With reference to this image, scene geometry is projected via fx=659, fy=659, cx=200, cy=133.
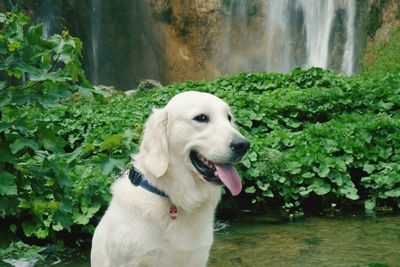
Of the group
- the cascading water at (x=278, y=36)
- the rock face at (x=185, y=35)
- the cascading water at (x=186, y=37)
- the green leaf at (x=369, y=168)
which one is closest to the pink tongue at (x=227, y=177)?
the green leaf at (x=369, y=168)

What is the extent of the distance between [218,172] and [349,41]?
1820cm

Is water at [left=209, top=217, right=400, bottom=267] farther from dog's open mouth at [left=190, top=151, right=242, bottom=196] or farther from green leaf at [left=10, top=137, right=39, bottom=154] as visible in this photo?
green leaf at [left=10, top=137, right=39, bottom=154]

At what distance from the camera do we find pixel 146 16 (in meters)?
24.1

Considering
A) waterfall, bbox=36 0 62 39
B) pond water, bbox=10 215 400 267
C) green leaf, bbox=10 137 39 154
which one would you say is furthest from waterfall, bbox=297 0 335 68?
green leaf, bbox=10 137 39 154

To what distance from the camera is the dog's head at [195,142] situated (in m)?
3.17

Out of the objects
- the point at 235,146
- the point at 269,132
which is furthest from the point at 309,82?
the point at 235,146

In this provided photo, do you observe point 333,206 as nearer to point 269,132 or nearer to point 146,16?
point 269,132

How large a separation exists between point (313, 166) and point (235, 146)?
3.99m

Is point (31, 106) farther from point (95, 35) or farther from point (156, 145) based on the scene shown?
point (95, 35)

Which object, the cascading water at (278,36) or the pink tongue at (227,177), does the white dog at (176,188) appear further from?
the cascading water at (278,36)

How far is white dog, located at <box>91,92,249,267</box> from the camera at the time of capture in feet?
10.3

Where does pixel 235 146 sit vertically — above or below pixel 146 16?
below

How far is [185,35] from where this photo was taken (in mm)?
23594

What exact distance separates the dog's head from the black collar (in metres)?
0.07
